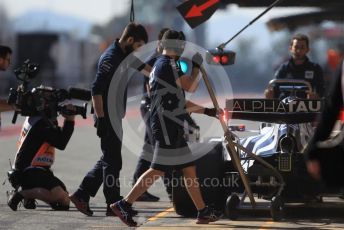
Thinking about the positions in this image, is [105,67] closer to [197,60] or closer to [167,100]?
[167,100]

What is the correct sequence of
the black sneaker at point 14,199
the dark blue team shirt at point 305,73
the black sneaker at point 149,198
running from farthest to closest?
the dark blue team shirt at point 305,73
the black sneaker at point 149,198
the black sneaker at point 14,199

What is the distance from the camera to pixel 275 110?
9492 millimetres

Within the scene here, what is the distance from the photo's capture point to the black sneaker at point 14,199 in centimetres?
995

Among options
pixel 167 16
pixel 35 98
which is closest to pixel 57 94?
pixel 35 98

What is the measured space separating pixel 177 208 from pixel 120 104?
111cm

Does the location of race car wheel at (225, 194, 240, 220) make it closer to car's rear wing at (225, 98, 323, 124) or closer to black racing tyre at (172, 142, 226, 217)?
black racing tyre at (172, 142, 226, 217)

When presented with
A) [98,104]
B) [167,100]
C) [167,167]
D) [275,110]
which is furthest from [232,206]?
[98,104]

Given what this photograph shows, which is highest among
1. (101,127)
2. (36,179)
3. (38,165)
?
(101,127)

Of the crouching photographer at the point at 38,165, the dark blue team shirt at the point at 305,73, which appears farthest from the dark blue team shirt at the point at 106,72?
the dark blue team shirt at the point at 305,73

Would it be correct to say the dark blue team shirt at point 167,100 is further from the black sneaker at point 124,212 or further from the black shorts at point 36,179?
the black shorts at point 36,179

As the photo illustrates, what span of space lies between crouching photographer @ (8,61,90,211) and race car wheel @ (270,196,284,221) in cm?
216

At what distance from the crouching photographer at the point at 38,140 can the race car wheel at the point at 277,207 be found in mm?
2163

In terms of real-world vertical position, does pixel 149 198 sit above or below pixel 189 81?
below

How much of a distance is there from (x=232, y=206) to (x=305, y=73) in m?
2.79
